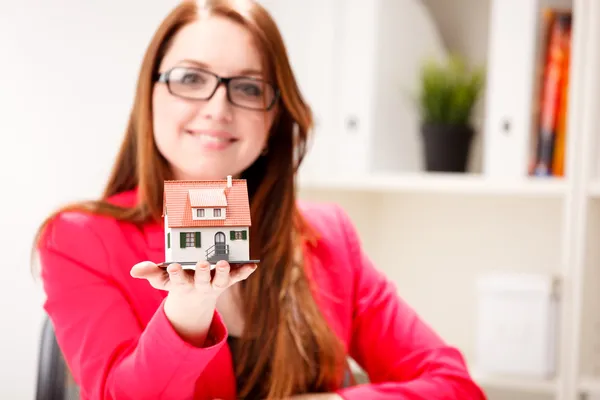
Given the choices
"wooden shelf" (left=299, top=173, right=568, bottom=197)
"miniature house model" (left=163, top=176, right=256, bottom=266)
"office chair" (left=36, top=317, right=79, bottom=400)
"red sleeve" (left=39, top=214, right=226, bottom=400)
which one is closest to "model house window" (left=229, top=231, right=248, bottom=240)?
"miniature house model" (left=163, top=176, right=256, bottom=266)

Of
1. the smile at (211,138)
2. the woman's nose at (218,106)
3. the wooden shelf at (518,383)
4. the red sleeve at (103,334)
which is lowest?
the wooden shelf at (518,383)

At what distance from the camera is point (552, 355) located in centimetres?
178

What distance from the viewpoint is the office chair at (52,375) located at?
3.56 ft

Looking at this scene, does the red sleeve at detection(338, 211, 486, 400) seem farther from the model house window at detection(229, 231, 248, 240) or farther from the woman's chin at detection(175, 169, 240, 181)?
the model house window at detection(229, 231, 248, 240)

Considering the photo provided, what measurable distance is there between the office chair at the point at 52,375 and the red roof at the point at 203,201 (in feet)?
1.67

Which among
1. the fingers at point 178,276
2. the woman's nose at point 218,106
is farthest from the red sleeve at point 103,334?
the woman's nose at point 218,106

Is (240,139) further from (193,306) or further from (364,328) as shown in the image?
(364,328)

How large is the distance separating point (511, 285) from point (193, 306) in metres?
1.26

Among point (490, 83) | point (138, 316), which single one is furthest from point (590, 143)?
point (138, 316)

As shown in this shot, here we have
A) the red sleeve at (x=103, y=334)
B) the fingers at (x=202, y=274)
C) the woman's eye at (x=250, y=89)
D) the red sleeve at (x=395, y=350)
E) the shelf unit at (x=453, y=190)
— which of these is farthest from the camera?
the shelf unit at (x=453, y=190)

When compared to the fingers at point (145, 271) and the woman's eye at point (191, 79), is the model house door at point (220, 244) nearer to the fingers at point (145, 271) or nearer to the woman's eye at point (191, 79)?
the fingers at point (145, 271)

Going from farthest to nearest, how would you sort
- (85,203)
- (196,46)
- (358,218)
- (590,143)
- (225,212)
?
(358,218), (590,143), (85,203), (196,46), (225,212)

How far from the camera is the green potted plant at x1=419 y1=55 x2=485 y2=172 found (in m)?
1.95

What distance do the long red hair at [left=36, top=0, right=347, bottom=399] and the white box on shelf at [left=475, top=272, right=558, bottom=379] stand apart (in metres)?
0.80
